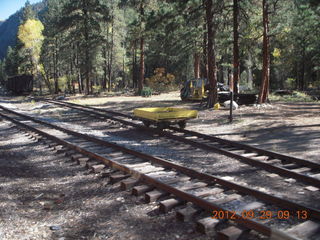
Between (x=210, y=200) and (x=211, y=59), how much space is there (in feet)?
49.7

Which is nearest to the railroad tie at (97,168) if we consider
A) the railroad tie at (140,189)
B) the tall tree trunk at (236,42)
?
the railroad tie at (140,189)

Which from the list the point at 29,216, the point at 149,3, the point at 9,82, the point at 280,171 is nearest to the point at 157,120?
the point at 280,171

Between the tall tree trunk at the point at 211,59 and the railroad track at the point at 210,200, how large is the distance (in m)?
12.2

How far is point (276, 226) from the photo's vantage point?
4465 millimetres

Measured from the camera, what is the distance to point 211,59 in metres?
19.5

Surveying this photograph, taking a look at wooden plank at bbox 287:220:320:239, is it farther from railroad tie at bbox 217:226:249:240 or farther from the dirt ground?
the dirt ground

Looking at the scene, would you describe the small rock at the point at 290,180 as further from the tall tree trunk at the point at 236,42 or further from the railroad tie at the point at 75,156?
the tall tree trunk at the point at 236,42

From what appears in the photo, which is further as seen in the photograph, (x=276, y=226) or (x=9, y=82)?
(x=9, y=82)

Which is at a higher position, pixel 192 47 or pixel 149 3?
pixel 149 3

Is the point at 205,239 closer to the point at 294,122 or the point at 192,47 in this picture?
the point at 294,122

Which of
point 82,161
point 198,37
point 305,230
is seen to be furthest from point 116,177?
point 198,37

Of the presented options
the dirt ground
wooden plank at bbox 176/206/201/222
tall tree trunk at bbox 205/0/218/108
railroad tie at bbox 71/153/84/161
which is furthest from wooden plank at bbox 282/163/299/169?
tall tree trunk at bbox 205/0/218/108

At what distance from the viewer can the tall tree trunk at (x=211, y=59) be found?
18828 mm

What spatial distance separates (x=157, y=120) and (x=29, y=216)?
707 cm
